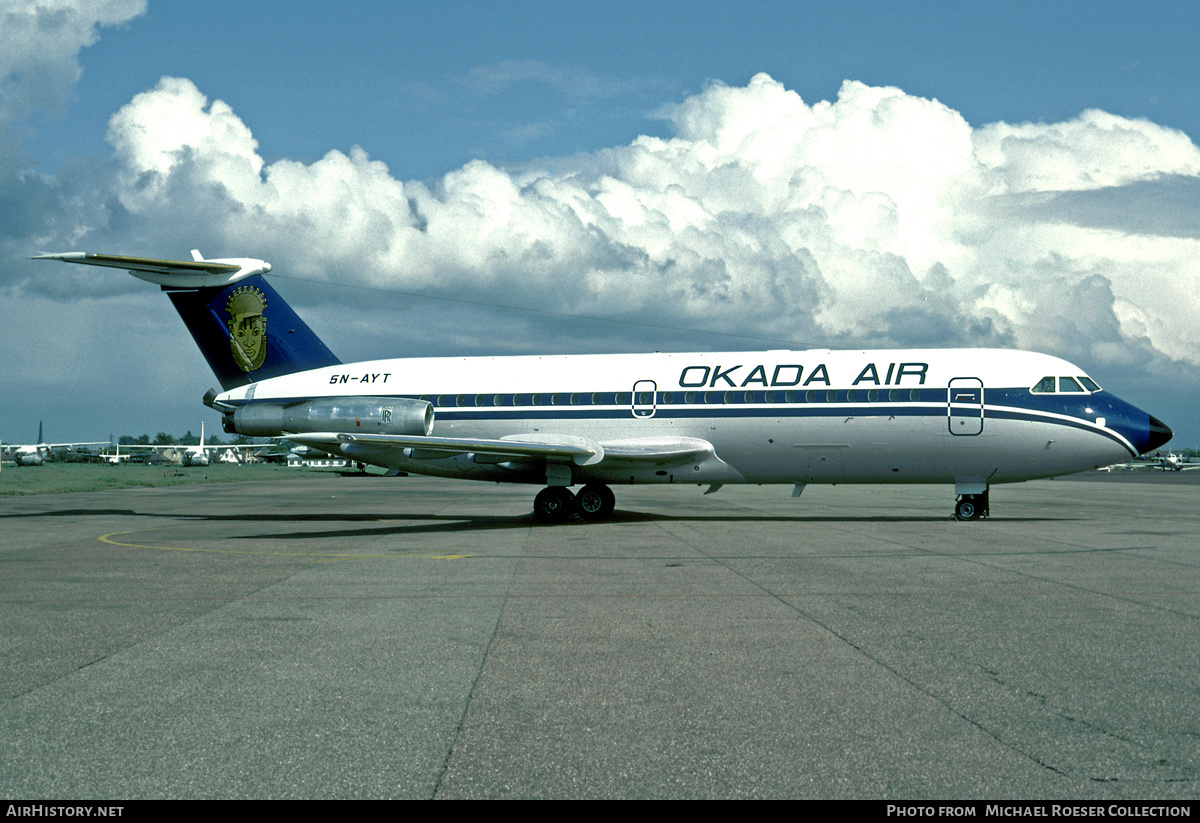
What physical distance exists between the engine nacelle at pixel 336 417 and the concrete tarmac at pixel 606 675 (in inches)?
355

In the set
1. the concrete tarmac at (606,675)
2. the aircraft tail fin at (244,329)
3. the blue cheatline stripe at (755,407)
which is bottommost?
the concrete tarmac at (606,675)

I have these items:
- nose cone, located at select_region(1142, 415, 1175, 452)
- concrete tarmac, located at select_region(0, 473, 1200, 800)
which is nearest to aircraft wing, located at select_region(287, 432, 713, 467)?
concrete tarmac, located at select_region(0, 473, 1200, 800)

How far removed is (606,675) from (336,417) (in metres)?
19.8

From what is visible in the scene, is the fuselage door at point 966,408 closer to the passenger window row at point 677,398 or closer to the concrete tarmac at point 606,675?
the passenger window row at point 677,398

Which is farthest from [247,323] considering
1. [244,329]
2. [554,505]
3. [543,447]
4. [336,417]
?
[554,505]

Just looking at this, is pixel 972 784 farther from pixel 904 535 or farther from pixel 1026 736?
pixel 904 535

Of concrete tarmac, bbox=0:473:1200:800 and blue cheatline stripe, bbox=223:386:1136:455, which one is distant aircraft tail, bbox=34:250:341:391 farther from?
concrete tarmac, bbox=0:473:1200:800

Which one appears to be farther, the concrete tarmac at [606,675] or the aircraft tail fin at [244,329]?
the aircraft tail fin at [244,329]

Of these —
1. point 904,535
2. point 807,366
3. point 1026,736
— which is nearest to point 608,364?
point 807,366

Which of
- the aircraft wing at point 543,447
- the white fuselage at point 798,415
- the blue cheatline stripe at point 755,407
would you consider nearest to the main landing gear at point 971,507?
the white fuselage at point 798,415

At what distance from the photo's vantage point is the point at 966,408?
2302cm

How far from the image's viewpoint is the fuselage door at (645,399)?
2447 centimetres

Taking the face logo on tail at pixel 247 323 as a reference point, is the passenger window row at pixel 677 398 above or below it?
below
